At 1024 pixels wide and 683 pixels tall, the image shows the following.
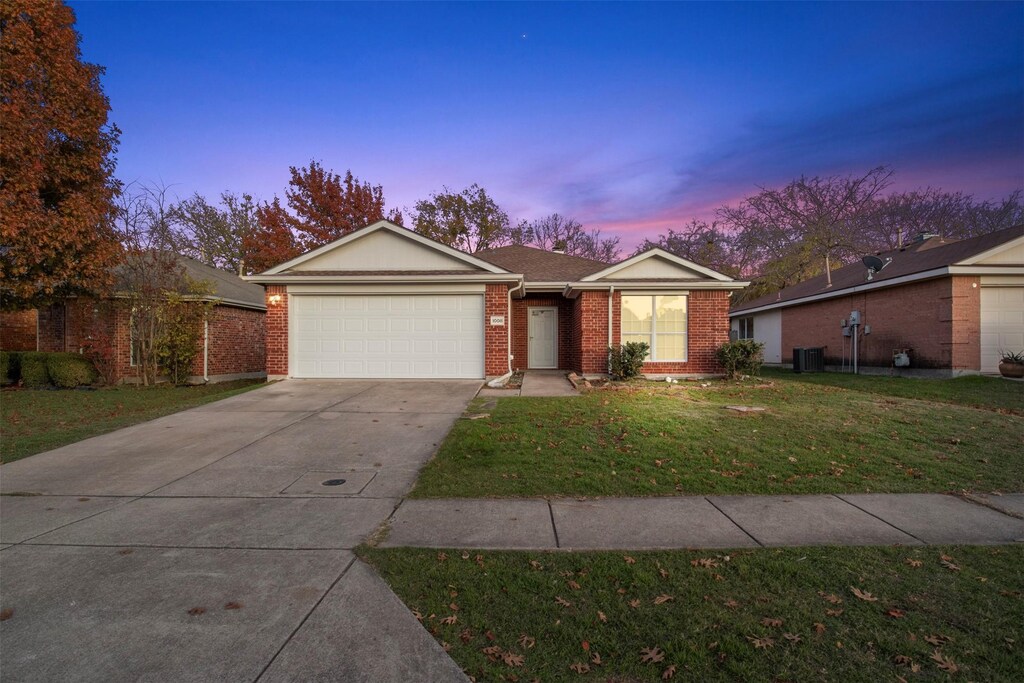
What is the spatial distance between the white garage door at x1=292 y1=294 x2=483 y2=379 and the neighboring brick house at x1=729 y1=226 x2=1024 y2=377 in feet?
43.0

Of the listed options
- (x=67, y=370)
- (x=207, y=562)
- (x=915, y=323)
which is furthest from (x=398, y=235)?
(x=915, y=323)

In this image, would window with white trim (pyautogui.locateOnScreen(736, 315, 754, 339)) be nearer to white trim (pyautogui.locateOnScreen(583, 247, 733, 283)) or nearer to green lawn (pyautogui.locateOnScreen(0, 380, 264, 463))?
white trim (pyautogui.locateOnScreen(583, 247, 733, 283))

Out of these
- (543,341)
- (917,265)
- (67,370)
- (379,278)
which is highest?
(917,265)

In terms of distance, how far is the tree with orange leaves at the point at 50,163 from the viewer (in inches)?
413

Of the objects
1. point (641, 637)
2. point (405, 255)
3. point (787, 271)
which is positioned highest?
point (787, 271)

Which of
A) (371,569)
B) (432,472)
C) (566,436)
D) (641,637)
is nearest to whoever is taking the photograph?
(641,637)

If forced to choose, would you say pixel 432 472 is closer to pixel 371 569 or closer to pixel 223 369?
pixel 371 569

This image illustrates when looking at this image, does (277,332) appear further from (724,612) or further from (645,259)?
(724,612)

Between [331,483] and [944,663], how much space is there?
4989 millimetres

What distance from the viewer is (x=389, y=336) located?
12.2m

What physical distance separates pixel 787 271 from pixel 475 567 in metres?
31.1

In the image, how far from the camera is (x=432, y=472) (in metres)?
5.39

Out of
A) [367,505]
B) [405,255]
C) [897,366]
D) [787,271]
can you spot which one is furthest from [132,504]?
[787,271]

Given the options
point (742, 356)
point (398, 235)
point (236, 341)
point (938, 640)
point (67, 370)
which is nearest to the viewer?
point (938, 640)
